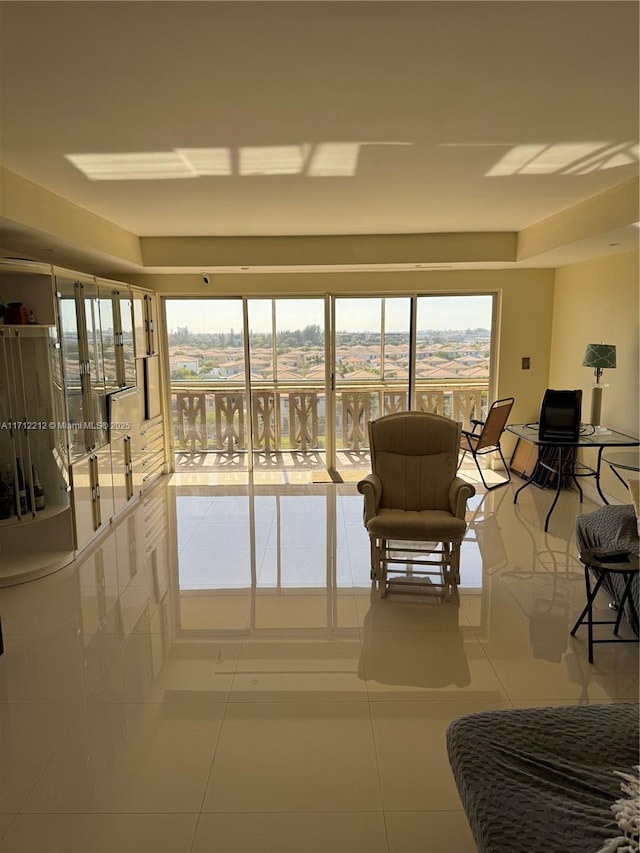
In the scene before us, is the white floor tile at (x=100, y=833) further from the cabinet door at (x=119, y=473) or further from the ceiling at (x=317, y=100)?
the cabinet door at (x=119, y=473)

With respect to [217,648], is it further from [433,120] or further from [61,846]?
[433,120]

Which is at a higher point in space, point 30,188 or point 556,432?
point 30,188

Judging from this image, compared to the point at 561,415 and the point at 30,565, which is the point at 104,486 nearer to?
the point at 30,565

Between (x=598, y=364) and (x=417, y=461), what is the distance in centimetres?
195

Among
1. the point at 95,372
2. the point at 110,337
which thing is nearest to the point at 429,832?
the point at 95,372

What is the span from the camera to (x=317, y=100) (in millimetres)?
2182

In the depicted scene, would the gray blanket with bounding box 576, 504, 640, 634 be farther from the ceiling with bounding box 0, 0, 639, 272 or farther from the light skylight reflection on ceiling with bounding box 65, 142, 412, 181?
the light skylight reflection on ceiling with bounding box 65, 142, 412, 181

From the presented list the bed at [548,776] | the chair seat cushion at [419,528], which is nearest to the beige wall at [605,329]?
the chair seat cushion at [419,528]

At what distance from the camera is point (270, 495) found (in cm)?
577

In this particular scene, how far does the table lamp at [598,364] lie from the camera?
15.3ft

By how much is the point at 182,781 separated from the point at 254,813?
12.3 inches

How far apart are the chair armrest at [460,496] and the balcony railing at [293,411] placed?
3.06 meters

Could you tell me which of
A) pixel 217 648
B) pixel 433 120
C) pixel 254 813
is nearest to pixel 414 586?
pixel 217 648

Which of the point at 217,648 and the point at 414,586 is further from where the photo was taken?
the point at 414,586
